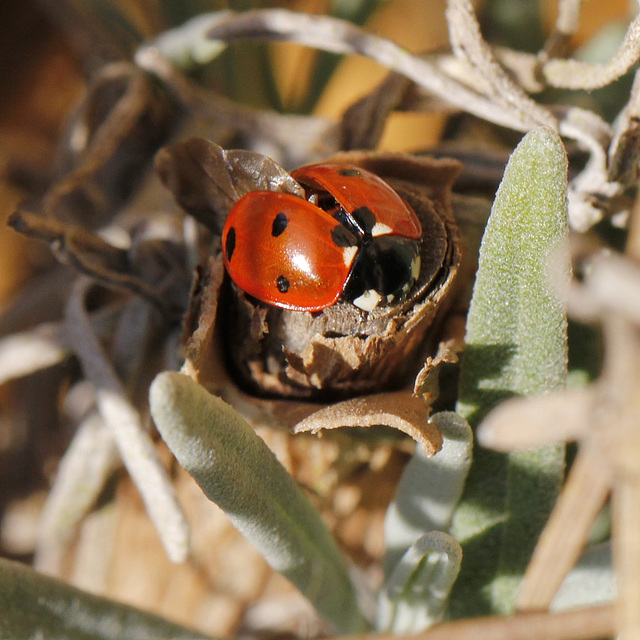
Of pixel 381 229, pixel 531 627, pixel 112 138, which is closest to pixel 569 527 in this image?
pixel 531 627

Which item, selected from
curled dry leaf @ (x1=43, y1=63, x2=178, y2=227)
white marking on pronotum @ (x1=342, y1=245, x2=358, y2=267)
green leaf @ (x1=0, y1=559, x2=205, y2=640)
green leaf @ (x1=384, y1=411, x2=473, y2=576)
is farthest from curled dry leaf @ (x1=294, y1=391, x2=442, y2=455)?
curled dry leaf @ (x1=43, y1=63, x2=178, y2=227)

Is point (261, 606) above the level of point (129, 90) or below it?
below

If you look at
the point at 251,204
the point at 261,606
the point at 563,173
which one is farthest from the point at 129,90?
the point at 261,606

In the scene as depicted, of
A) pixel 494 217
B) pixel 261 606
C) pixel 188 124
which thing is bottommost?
pixel 261 606

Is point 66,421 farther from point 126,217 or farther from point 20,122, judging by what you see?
point 20,122

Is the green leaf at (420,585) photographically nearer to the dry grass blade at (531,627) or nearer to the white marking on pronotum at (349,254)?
the dry grass blade at (531,627)

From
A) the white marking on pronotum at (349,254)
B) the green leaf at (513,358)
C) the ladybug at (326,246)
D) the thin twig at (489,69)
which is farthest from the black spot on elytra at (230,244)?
the thin twig at (489,69)
